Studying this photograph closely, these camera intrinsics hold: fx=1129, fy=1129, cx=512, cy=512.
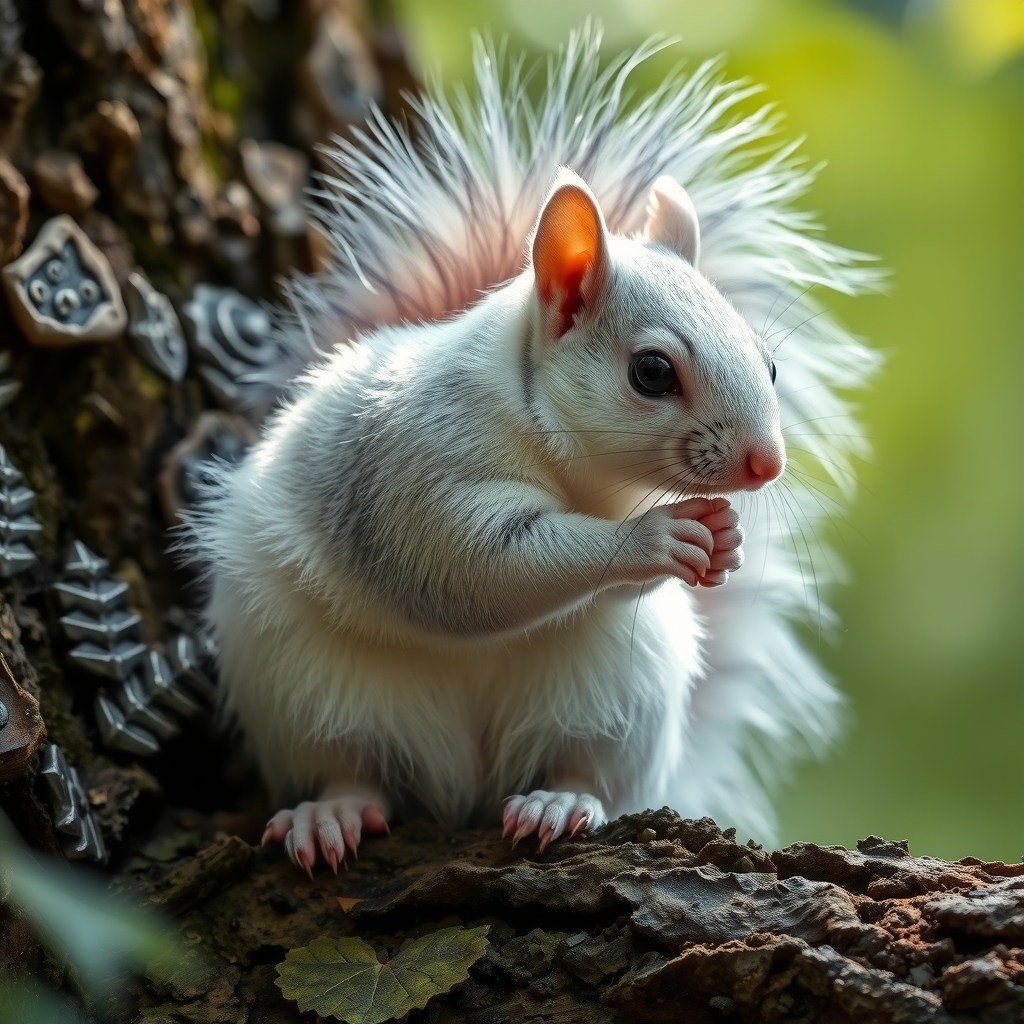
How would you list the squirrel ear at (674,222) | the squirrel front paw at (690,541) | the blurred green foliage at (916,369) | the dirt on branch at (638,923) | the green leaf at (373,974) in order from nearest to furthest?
the dirt on branch at (638,923) < the green leaf at (373,974) < the squirrel front paw at (690,541) < the squirrel ear at (674,222) < the blurred green foliage at (916,369)

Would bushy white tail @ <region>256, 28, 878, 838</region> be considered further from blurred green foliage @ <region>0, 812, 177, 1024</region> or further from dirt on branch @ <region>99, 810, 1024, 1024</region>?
blurred green foliage @ <region>0, 812, 177, 1024</region>

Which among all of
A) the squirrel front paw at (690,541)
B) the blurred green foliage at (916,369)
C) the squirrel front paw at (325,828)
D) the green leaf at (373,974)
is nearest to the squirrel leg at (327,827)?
the squirrel front paw at (325,828)

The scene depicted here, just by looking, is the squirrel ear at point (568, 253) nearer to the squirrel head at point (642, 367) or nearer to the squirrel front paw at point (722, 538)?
the squirrel head at point (642, 367)

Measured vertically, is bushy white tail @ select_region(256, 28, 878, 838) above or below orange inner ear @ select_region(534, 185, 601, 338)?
above

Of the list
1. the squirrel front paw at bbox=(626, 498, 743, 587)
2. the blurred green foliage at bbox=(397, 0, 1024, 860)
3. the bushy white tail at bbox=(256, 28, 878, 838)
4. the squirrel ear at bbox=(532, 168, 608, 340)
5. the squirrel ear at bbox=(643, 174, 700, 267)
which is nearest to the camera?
the squirrel front paw at bbox=(626, 498, 743, 587)

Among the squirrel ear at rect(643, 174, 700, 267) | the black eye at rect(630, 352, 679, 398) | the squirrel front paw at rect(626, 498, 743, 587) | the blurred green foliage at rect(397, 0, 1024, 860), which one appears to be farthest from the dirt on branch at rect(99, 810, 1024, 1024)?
the blurred green foliage at rect(397, 0, 1024, 860)

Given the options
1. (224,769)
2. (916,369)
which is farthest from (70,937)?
(916,369)

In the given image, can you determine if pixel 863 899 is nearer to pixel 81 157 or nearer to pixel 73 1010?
pixel 73 1010
